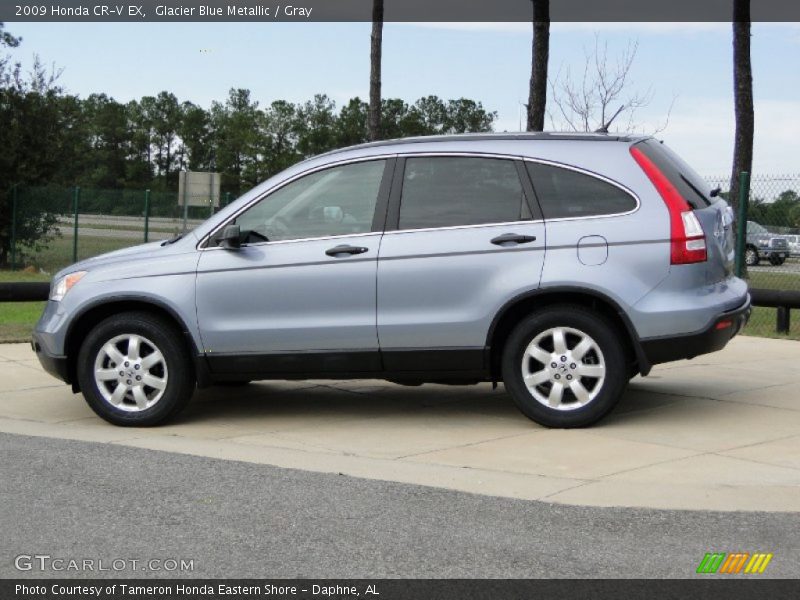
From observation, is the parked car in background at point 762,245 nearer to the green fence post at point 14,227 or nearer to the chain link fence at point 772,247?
the chain link fence at point 772,247

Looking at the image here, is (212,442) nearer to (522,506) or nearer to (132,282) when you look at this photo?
(132,282)

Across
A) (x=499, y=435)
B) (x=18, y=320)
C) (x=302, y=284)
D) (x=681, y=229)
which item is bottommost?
(x=18, y=320)

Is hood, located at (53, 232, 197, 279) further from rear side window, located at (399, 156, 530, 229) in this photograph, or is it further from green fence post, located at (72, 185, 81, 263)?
green fence post, located at (72, 185, 81, 263)

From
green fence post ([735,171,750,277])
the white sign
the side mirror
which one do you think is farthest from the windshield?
the white sign

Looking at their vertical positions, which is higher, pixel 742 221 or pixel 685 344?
pixel 742 221

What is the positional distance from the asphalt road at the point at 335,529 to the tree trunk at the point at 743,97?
15.9m

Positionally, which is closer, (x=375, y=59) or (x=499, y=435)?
(x=499, y=435)

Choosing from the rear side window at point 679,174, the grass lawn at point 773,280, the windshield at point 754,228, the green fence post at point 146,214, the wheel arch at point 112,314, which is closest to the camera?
the rear side window at point 679,174

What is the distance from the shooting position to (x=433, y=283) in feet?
25.7

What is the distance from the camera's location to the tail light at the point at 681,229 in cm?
764

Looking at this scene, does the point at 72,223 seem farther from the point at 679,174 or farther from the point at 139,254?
the point at 679,174

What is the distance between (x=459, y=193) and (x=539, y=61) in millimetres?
15421

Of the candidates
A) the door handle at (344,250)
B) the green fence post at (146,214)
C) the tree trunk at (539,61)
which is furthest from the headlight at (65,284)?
the green fence post at (146,214)
